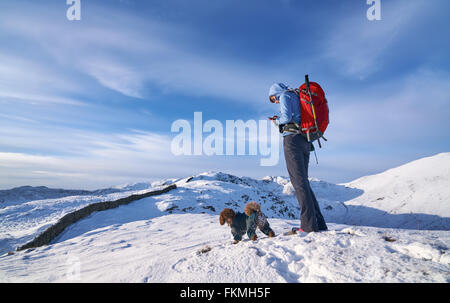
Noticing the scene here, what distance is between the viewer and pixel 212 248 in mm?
3607

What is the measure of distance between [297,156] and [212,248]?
85.0 inches

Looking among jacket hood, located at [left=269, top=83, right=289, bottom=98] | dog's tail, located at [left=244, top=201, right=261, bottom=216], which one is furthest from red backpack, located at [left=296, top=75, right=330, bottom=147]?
dog's tail, located at [left=244, top=201, right=261, bottom=216]

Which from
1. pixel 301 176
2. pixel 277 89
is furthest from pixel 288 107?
pixel 301 176

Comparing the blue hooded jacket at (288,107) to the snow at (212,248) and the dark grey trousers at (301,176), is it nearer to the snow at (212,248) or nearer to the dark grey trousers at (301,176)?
the dark grey trousers at (301,176)

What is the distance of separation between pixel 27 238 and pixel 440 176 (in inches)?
948

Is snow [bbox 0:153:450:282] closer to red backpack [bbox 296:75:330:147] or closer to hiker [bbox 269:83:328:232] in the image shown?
hiker [bbox 269:83:328:232]

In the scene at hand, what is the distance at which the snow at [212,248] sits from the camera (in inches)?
94.7

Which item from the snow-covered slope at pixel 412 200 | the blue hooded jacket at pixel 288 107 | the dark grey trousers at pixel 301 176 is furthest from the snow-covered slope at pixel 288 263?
the snow-covered slope at pixel 412 200

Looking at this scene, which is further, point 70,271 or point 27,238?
point 27,238

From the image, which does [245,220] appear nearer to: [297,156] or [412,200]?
[297,156]

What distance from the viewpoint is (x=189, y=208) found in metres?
13.4
